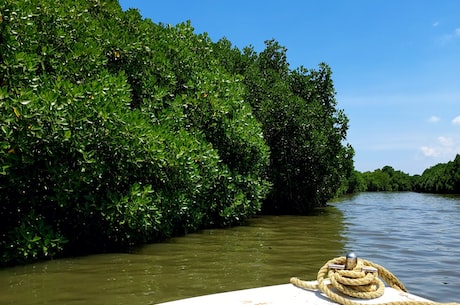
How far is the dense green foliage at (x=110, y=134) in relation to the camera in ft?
24.1

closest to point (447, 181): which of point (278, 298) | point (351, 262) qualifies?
point (351, 262)

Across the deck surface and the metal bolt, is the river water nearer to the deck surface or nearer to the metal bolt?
the deck surface

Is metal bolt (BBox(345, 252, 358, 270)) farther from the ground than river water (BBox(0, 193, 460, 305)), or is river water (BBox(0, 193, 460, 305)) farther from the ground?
metal bolt (BBox(345, 252, 358, 270))

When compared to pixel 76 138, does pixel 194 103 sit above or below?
above

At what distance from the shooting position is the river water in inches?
222

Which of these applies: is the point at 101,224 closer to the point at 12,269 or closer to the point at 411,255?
the point at 12,269

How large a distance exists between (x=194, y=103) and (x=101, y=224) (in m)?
4.41

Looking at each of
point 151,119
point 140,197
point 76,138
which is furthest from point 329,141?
point 76,138

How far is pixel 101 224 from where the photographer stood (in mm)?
8508

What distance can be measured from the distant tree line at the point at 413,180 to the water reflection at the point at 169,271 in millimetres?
45484

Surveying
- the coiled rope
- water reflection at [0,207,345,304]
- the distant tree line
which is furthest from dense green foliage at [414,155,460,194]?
the coiled rope

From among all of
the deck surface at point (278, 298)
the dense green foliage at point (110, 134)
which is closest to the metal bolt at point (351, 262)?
the deck surface at point (278, 298)

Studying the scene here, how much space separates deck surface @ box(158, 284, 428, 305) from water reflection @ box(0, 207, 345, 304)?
92.9 inches

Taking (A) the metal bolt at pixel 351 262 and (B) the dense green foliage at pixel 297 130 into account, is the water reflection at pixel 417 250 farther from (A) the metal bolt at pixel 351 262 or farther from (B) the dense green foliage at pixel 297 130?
(B) the dense green foliage at pixel 297 130
